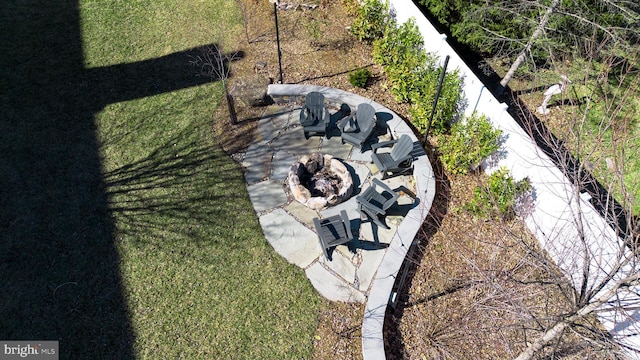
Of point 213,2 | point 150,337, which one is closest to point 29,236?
point 150,337

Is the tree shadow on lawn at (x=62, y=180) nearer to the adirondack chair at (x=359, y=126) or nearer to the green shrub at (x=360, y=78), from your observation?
the adirondack chair at (x=359, y=126)

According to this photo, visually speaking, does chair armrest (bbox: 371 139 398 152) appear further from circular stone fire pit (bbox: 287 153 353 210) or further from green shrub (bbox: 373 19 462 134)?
green shrub (bbox: 373 19 462 134)

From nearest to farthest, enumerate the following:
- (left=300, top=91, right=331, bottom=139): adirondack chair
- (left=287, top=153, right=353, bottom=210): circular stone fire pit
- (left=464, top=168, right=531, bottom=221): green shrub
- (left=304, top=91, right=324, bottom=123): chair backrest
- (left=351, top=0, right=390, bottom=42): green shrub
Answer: (left=464, top=168, right=531, bottom=221): green shrub < (left=287, top=153, right=353, bottom=210): circular stone fire pit < (left=300, top=91, right=331, bottom=139): adirondack chair < (left=304, top=91, right=324, bottom=123): chair backrest < (left=351, top=0, right=390, bottom=42): green shrub

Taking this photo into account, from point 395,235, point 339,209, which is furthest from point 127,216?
point 395,235

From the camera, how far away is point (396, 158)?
848cm

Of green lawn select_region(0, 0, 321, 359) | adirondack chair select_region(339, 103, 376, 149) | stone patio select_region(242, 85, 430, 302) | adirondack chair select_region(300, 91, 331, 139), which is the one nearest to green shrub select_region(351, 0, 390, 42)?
stone patio select_region(242, 85, 430, 302)

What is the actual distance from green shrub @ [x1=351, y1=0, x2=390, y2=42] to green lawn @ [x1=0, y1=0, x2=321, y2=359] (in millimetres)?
4508

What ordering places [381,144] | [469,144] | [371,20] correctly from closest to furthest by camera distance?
[469,144], [381,144], [371,20]

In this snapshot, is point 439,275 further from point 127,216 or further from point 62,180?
point 62,180

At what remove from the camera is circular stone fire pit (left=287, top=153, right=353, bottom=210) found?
8000 millimetres

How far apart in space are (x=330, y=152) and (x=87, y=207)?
514 centimetres

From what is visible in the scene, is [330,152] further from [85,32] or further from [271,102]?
[85,32]

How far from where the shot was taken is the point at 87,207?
7840 mm

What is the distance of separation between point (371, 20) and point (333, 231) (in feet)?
22.5
